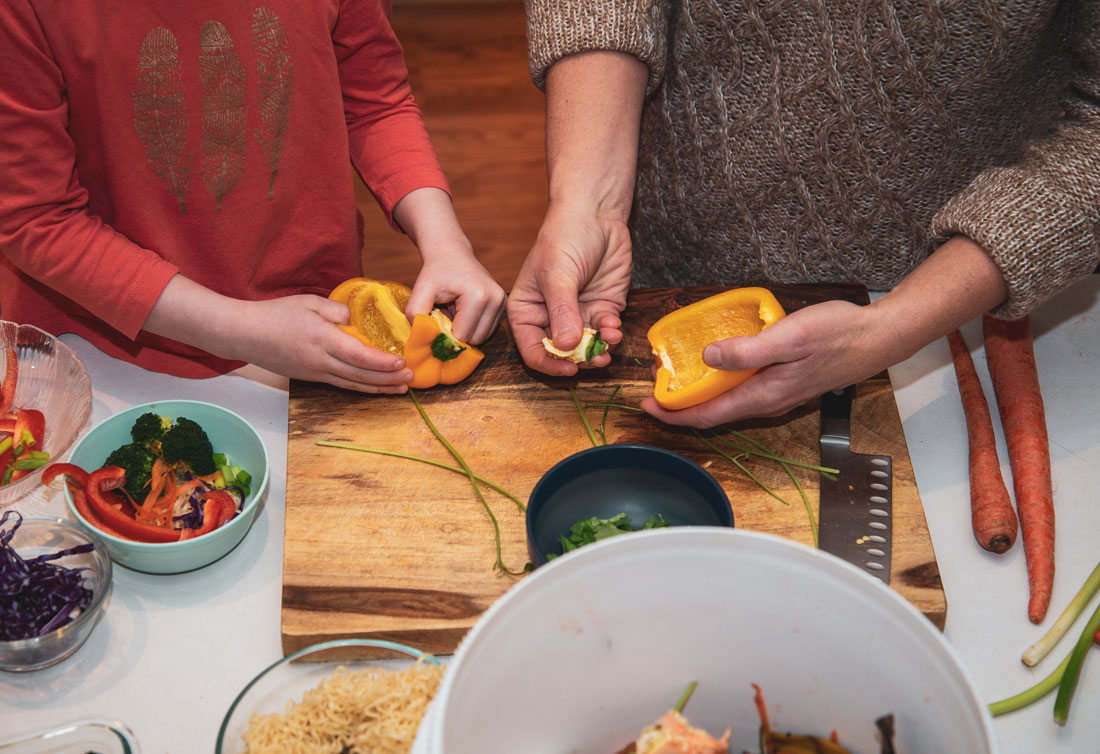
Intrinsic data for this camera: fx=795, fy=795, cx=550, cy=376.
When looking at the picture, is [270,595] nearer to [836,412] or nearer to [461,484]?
[461,484]

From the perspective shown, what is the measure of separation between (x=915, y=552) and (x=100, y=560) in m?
1.25

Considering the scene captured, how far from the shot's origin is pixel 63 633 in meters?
1.06

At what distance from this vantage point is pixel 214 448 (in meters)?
1.38

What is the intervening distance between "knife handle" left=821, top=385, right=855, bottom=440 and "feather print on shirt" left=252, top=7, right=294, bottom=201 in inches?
45.8

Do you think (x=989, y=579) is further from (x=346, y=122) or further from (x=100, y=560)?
(x=346, y=122)

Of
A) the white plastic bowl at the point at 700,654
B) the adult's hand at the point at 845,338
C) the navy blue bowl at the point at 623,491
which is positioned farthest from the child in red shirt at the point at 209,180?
the white plastic bowl at the point at 700,654

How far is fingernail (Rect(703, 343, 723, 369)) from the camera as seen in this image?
132cm

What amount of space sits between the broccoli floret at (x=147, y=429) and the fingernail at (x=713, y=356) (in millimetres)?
901

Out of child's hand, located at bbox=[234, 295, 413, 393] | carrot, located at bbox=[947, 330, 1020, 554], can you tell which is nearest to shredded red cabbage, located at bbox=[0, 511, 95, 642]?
child's hand, located at bbox=[234, 295, 413, 393]

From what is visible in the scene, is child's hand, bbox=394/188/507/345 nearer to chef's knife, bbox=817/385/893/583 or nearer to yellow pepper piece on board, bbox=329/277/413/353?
yellow pepper piece on board, bbox=329/277/413/353

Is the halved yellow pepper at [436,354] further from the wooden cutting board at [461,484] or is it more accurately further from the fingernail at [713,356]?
the fingernail at [713,356]

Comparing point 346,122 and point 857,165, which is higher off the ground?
point 857,165

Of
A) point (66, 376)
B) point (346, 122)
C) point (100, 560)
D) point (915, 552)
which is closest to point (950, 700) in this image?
point (915, 552)

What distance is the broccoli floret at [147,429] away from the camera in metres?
1.26
